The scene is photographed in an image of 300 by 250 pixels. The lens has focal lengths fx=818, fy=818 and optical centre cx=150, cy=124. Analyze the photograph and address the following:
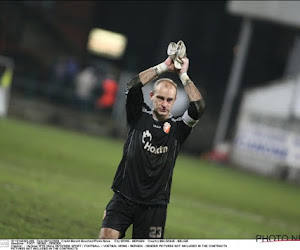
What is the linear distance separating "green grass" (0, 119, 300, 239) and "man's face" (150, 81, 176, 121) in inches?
96.6

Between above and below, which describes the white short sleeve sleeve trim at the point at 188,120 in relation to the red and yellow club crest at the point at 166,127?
above

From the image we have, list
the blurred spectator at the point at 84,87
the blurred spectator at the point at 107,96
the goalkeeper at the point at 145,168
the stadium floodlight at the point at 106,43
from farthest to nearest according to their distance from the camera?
1. the stadium floodlight at the point at 106,43
2. the blurred spectator at the point at 84,87
3. the blurred spectator at the point at 107,96
4. the goalkeeper at the point at 145,168

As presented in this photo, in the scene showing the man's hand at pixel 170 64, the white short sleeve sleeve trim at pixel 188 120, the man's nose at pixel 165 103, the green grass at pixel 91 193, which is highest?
the man's hand at pixel 170 64

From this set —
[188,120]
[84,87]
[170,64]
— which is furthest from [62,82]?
[170,64]

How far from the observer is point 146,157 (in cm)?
729

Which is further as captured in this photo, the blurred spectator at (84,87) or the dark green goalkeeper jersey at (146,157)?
the blurred spectator at (84,87)

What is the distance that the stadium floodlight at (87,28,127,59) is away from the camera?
3753 centimetres

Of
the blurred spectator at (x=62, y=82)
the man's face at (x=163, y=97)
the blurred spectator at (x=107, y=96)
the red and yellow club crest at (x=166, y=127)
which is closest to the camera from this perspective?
the man's face at (x=163, y=97)

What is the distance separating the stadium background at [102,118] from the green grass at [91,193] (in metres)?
0.04

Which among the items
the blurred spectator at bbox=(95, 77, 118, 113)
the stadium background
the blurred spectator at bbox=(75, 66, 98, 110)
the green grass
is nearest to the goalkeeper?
the green grass

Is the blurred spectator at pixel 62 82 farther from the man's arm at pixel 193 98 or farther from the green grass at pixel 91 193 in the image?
the man's arm at pixel 193 98

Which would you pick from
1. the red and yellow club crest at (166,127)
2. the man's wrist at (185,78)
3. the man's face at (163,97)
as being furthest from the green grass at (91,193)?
the man's wrist at (185,78)

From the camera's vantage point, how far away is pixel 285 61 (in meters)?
38.2

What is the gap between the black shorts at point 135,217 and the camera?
7.25 meters
